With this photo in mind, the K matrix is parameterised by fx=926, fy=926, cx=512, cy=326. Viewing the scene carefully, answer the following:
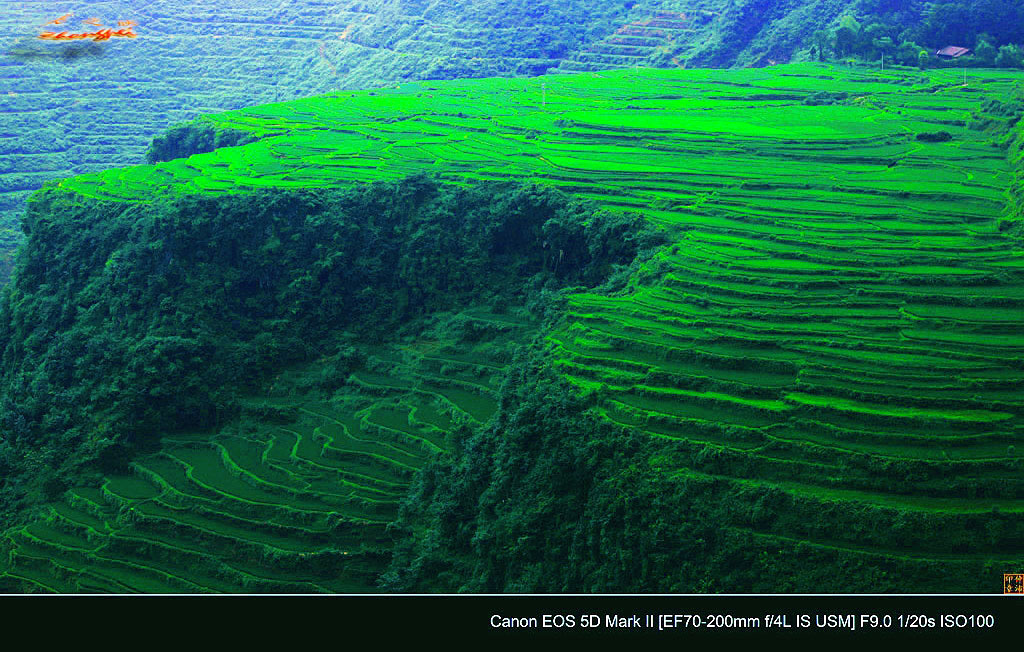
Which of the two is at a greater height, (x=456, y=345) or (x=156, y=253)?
(x=156, y=253)

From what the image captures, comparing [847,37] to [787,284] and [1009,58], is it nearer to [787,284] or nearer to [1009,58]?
[1009,58]

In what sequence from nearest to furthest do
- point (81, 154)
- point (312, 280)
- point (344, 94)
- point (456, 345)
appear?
point (456, 345)
point (312, 280)
point (344, 94)
point (81, 154)

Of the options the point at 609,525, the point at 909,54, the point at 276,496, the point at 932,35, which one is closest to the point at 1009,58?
the point at 932,35

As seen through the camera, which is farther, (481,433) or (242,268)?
(242,268)

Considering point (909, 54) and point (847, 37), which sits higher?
point (847, 37)

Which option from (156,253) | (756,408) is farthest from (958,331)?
(156,253)

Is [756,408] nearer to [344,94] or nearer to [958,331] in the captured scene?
[958,331]
